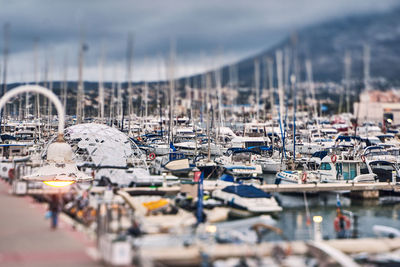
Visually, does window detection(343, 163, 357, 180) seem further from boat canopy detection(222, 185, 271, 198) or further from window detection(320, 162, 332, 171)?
boat canopy detection(222, 185, 271, 198)

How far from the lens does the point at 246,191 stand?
30781 mm

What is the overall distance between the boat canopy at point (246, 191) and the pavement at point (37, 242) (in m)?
13.1

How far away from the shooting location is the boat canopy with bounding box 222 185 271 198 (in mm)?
30266

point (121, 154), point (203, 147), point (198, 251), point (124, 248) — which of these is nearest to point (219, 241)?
point (198, 251)

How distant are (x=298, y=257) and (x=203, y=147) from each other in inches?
1595

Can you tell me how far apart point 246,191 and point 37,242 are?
Result: 54.6 feet

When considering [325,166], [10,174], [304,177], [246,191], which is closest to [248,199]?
[246,191]

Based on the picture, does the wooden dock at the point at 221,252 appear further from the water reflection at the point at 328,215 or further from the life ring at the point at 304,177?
the life ring at the point at 304,177

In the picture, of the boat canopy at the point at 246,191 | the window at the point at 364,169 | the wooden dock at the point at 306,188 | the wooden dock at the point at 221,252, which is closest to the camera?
the wooden dock at the point at 221,252

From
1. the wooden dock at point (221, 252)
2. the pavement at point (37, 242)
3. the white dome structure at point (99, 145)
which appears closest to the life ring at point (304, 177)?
the white dome structure at point (99, 145)

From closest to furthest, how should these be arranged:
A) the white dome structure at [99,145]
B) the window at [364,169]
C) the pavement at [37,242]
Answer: the pavement at [37,242] → the white dome structure at [99,145] → the window at [364,169]

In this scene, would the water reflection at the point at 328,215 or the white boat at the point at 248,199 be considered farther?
the white boat at the point at 248,199

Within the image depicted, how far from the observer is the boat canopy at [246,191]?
1192 inches

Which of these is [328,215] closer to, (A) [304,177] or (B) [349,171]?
(A) [304,177]
